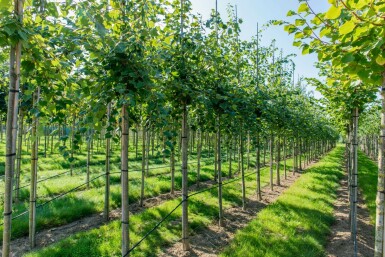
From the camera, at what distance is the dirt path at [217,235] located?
582cm

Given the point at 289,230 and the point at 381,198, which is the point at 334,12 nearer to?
the point at 381,198

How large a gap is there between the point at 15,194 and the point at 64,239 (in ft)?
12.8

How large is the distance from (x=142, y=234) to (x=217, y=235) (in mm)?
1751

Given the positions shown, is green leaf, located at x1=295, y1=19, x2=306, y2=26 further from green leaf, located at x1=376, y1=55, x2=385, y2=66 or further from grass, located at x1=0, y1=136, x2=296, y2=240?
grass, located at x1=0, y1=136, x2=296, y2=240

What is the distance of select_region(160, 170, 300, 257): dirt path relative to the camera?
5.82m

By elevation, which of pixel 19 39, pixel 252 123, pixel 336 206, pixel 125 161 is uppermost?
pixel 19 39

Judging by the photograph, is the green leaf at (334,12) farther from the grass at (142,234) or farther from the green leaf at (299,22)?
the grass at (142,234)

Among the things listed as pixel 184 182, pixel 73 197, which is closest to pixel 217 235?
pixel 184 182

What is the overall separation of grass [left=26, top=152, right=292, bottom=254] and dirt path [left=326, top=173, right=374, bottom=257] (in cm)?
295

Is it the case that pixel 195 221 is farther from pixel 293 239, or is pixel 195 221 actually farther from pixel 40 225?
pixel 40 225

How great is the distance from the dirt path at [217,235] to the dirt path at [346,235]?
7.00ft

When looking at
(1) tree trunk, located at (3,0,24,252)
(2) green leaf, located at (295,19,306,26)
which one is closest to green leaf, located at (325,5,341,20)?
(2) green leaf, located at (295,19,306,26)

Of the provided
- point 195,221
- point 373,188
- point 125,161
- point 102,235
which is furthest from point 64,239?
point 373,188

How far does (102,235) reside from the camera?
6246 millimetres
